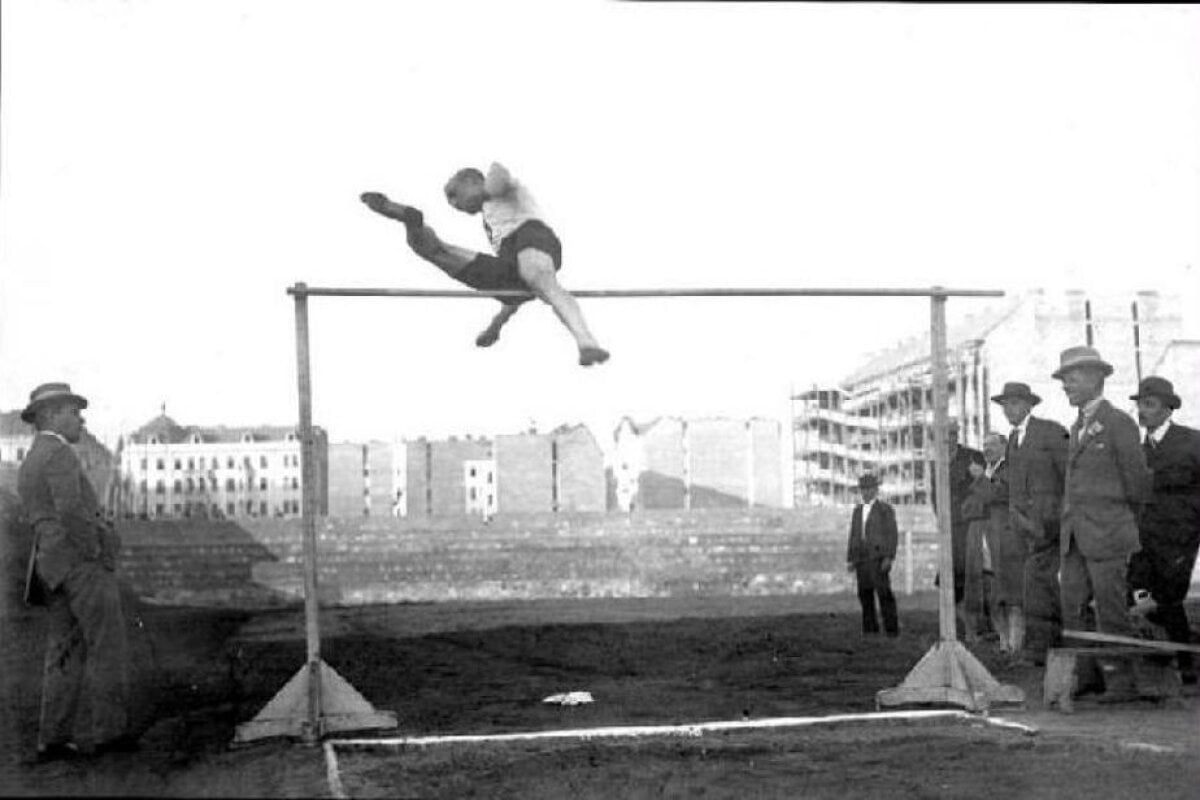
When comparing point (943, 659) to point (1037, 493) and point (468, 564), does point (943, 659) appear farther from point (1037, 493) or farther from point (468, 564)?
point (468, 564)

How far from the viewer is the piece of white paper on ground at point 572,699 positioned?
31.5 feet

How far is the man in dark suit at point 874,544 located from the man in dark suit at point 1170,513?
4661 mm

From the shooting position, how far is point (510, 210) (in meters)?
7.70

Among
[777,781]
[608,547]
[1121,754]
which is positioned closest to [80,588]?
[777,781]

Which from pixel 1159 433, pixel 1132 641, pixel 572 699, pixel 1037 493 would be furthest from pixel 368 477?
pixel 1132 641

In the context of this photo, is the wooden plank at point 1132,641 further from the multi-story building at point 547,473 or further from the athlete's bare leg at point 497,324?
the multi-story building at point 547,473

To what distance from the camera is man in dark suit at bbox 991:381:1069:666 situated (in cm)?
981

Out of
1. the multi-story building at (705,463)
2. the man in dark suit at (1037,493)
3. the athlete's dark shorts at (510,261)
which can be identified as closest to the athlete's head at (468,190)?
the athlete's dark shorts at (510,261)

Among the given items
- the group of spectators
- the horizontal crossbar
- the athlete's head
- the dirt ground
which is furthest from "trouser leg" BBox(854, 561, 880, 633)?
the athlete's head

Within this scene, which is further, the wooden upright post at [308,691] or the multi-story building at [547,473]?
the multi-story building at [547,473]

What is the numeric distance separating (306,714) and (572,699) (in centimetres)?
251

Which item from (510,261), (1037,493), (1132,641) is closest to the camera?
(510,261)

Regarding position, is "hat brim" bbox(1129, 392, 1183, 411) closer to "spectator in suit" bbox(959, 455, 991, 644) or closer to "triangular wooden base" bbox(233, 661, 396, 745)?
"spectator in suit" bbox(959, 455, 991, 644)

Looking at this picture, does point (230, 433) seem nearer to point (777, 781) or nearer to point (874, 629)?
point (874, 629)
